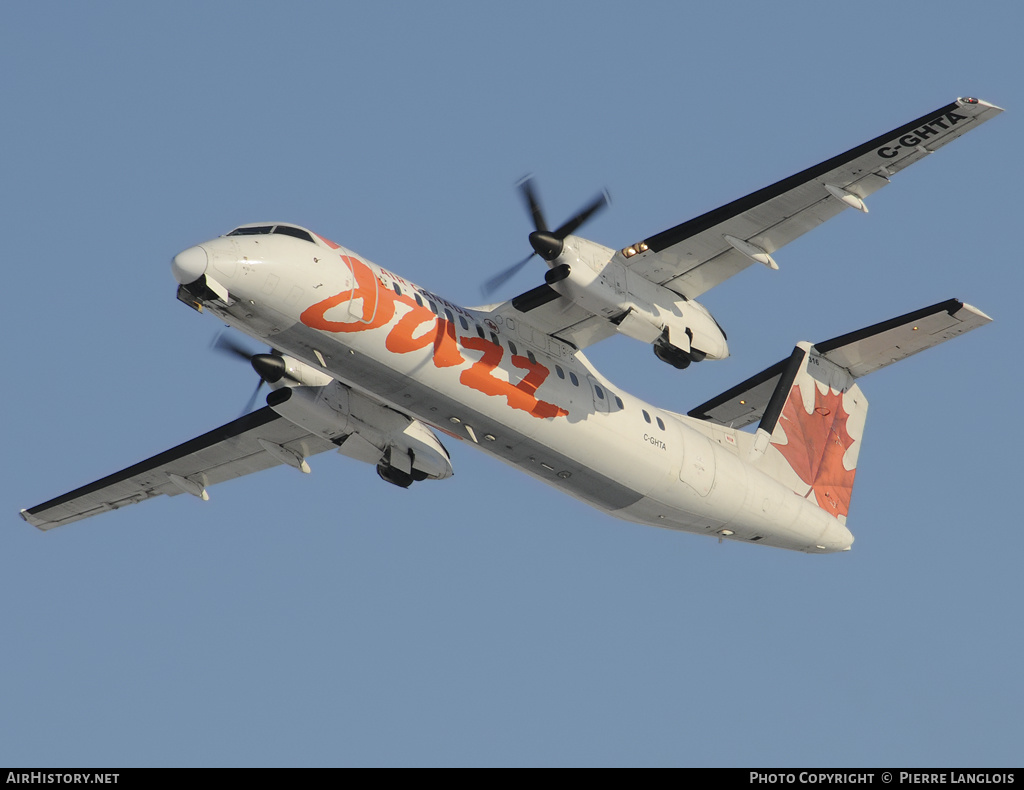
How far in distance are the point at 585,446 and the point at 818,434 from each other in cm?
572

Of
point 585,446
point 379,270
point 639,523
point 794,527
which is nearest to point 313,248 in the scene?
point 379,270

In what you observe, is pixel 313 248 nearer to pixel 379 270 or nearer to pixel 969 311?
pixel 379 270

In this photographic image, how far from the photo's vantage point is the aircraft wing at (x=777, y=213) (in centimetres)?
1736

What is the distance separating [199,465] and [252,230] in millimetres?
6741

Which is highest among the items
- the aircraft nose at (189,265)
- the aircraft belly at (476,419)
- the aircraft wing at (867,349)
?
the aircraft wing at (867,349)

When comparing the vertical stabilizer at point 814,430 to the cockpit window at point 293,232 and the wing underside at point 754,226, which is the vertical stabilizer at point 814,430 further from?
the cockpit window at point 293,232

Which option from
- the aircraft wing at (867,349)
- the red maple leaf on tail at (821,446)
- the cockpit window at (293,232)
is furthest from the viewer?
the red maple leaf on tail at (821,446)

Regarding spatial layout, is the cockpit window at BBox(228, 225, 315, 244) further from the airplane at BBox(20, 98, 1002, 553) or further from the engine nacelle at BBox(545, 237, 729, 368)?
the engine nacelle at BBox(545, 237, 729, 368)

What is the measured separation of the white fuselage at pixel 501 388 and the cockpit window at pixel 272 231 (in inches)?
4.6

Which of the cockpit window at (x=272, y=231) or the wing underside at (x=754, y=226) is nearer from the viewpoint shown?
the wing underside at (x=754, y=226)

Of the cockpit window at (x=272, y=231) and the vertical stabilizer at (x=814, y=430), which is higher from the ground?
the cockpit window at (x=272, y=231)

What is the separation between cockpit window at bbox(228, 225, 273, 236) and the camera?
1753 centimetres

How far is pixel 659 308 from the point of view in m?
19.2

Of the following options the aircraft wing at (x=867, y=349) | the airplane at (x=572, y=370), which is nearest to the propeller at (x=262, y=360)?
the airplane at (x=572, y=370)
